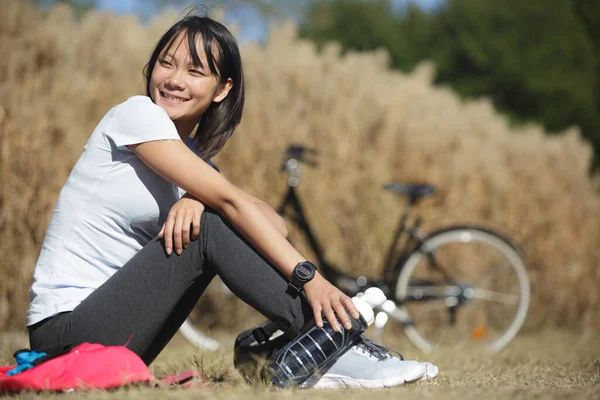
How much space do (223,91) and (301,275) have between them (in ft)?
2.65

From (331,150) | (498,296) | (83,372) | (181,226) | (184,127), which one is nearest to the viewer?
(83,372)

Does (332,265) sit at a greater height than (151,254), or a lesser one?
lesser

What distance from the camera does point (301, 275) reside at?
218cm

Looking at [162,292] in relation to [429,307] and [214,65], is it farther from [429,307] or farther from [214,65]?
[429,307]

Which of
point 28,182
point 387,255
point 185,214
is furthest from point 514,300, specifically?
point 185,214

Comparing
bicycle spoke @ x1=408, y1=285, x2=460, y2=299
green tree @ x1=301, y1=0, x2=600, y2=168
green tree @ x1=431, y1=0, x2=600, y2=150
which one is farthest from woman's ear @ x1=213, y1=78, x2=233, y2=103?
green tree @ x1=431, y1=0, x2=600, y2=150

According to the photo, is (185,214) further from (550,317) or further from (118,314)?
(550,317)

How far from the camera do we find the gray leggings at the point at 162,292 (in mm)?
2188

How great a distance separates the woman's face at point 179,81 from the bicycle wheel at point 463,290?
242 cm

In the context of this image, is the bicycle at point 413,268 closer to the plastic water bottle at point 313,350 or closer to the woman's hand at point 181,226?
the plastic water bottle at point 313,350

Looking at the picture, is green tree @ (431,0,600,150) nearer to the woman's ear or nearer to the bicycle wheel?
the bicycle wheel

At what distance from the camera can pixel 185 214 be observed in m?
2.18

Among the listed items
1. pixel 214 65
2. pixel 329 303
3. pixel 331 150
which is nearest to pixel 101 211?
pixel 214 65

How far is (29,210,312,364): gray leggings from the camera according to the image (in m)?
2.19
